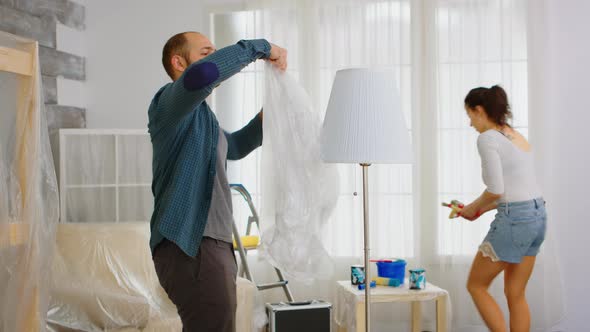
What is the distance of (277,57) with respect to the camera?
2150 millimetres

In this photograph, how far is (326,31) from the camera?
4.53 m

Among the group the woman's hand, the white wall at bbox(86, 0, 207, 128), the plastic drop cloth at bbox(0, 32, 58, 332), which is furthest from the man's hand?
the white wall at bbox(86, 0, 207, 128)

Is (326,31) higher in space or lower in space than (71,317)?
higher

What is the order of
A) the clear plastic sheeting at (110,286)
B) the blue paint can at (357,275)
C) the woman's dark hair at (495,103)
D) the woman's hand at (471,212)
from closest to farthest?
the clear plastic sheeting at (110,286), the woman's dark hair at (495,103), the woman's hand at (471,212), the blue paint can at (357,275)

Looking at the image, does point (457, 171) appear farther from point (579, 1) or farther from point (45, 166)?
point (45, 166)

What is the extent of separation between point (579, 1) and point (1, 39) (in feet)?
11.2

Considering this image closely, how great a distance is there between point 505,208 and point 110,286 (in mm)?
1966

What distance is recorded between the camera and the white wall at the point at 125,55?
15.4 feet

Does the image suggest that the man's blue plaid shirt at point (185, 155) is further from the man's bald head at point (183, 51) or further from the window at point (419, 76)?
the window at point (419, 76)

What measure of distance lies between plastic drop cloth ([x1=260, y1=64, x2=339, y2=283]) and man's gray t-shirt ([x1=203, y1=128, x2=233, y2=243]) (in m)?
0.29

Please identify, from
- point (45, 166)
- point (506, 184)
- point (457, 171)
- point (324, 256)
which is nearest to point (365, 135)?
point (324, 256)

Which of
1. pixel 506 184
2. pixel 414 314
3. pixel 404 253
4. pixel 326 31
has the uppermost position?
pixel 326 31

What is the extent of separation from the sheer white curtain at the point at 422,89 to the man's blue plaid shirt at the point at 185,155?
8.28 ft

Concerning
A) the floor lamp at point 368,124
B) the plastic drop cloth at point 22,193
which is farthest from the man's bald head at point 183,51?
the plastic drop cloth at point 22,193
